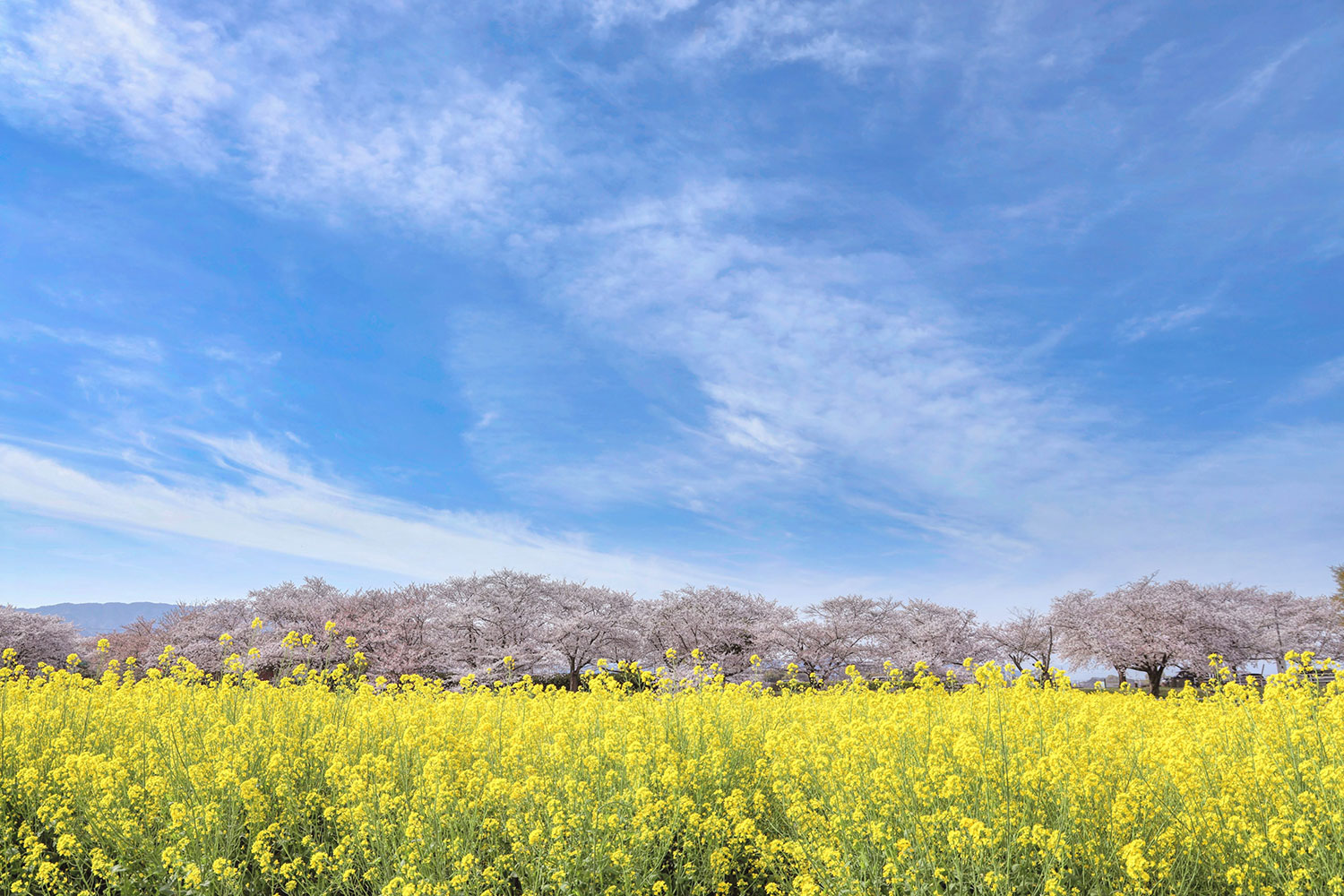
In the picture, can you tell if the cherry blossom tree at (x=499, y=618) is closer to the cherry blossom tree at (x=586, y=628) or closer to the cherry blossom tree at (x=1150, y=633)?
the cherry blossom tree at (x=586, y=628)

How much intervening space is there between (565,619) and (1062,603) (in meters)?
28.6

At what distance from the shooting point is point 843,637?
125ft

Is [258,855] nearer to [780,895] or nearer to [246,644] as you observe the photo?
[780,895]

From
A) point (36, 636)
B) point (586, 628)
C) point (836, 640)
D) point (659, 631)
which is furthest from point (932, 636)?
point (36, 636)

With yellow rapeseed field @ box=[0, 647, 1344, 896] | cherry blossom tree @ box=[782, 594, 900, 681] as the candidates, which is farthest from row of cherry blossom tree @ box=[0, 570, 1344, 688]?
yellow rapeseed field @ box=[0, 647, 1344, 896]

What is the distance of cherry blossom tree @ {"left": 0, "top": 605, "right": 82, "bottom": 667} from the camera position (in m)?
37.2

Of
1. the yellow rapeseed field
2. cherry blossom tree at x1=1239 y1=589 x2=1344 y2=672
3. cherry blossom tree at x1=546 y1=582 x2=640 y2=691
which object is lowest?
the yellow rapeseed field

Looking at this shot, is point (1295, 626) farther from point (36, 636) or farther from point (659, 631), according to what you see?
point (36, 636)

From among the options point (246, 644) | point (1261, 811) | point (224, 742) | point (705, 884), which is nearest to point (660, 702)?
point (705, 884)

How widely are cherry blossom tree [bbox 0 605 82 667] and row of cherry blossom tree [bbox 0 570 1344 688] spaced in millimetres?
68

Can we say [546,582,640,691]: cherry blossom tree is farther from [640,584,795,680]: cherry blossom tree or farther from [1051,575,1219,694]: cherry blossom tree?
[1051,575,1219,694]: cherry blossom tree

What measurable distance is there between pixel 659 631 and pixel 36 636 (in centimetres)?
3102

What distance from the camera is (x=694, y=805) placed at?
5.94 metres

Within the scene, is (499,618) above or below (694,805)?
above
